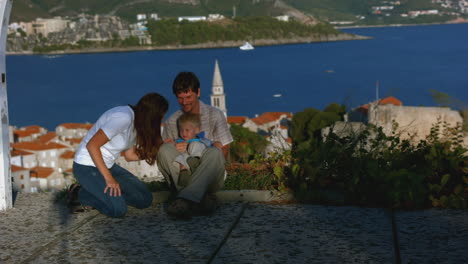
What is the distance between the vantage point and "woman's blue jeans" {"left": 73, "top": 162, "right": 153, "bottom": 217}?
11.2 ft

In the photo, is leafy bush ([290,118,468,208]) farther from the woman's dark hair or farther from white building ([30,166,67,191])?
white building ([30,166,67,191])

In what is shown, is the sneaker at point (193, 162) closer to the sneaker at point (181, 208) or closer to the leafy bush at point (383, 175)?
the sneaker at point (181, 208)

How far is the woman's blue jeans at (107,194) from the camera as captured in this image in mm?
3418

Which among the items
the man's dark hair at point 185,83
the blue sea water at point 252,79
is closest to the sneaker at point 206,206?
the man's dark hair at point 185,83

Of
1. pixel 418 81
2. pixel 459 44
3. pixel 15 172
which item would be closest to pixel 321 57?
pixel 459 44

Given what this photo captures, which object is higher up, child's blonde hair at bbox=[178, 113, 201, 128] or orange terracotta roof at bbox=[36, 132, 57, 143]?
child's blonde hair at bbox=[178, 113, 201, 128]

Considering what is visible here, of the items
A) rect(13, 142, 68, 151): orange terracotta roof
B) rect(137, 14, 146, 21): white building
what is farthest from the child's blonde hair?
rect(137, 14, 146, 21): white building

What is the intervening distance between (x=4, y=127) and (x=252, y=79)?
84.5m

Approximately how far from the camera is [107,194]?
3.41m

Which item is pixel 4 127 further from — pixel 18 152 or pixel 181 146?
pixel 18 152

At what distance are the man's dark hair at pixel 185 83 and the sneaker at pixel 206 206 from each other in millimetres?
652

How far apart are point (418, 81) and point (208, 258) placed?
75.4m

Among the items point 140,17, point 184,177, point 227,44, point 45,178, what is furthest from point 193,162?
point 140,17

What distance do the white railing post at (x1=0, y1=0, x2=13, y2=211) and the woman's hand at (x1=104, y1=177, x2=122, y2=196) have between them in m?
0.82
